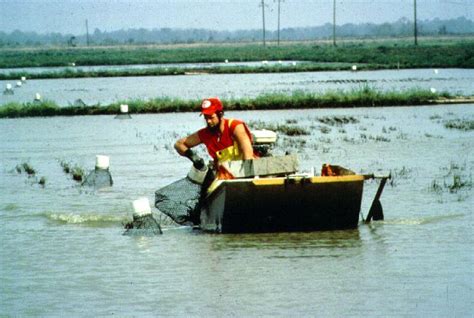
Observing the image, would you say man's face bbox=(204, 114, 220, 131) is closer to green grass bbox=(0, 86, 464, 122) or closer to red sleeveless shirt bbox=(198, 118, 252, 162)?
red sleeveless shirt bbox=(198, 118, 252, 162)

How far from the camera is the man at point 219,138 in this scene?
12742mm

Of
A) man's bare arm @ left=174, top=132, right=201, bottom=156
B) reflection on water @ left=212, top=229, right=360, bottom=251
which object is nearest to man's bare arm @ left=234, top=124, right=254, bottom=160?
man's bare arm @ left=174, top=132, right=201, bottom=156

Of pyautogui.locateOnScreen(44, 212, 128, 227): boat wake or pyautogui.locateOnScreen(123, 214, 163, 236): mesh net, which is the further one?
pyautogui.locateOnScreen(44, 212, 128, 227): boat wake

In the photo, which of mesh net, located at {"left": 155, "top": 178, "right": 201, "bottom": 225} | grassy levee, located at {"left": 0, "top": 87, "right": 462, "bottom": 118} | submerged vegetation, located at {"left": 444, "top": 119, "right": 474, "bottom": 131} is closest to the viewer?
mesh net, located at {"left": 155, "top": 178, "right": 201, "bottom": 225}

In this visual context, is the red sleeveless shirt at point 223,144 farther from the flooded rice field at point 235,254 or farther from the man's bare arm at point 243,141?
the flooded rice field at point 235,254

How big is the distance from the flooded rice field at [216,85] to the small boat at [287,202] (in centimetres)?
2846

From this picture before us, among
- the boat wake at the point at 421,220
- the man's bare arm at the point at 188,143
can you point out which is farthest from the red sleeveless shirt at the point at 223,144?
the boat wake at the point at 421,220

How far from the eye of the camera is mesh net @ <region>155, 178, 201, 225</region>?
562 inches

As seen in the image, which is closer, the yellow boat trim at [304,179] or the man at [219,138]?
the yellow boat trim at [304,179]

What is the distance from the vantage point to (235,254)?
1231 cm

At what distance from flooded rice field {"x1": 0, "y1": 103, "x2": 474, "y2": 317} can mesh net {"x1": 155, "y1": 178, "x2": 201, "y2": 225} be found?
0.55 ft

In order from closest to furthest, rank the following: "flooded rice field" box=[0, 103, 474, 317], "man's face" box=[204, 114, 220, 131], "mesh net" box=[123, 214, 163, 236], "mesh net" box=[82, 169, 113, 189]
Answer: "flooded rice field" box=[0, 103, 474, 317]
"man's face" box=[204, 114, 220, 131]
"mesh net" box=[123, 214, 163, 236]
"mesh net" box=[82, 169, 113, 189]

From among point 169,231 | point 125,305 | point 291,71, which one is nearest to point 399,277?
point 125,305

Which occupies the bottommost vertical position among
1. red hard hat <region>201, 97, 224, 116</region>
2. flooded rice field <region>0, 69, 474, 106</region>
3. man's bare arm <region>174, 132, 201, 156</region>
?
flooded rice field <region>0, 69, 474, 106</region>
